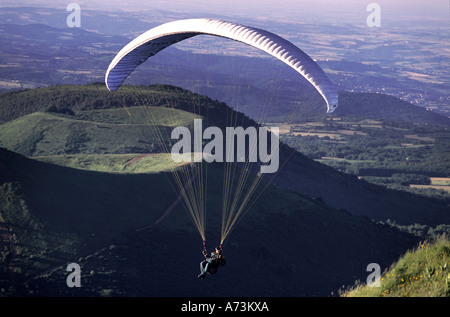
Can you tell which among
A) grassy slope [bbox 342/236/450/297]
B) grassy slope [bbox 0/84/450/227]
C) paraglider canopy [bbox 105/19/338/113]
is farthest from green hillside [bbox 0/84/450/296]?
grassy slope [bbox 342/236/450/297]

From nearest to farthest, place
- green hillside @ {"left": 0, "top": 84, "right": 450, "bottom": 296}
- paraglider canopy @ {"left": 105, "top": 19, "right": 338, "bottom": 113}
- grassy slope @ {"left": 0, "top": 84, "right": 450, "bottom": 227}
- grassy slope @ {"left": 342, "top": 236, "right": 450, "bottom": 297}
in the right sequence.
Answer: grassy slope @ {"left": 342, "top": 236, "right": 450, "bottom": 297} < paraglider canopy @ {"left": 105, "top": 19, "right": 338, "bottom": 113} < green hillside @ {"left": 0, "top": 84, "right": 450, "bottom": 296} < grassy slope @ {"left": 0, "top": 84, "right": 450, "bottom": 227}

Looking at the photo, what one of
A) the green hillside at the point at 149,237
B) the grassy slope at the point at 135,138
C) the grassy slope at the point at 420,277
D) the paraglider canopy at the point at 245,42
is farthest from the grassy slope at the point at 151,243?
the grassy slope at the point at 135,138

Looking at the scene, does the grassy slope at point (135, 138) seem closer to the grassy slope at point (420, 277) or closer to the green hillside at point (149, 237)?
the green hillside at point (149, 237)

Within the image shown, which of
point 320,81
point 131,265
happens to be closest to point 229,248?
point 131,265

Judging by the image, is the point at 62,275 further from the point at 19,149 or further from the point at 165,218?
the point at 19,149

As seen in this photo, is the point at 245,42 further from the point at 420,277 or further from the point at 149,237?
the point at 149,237

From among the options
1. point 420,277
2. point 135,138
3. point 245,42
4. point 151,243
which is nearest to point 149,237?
point 151,243

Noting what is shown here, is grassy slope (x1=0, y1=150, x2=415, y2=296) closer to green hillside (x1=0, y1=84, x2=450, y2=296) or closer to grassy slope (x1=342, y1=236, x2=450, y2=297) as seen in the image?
green hillside (x1=0, y1=84, x2=450, y2=296)
